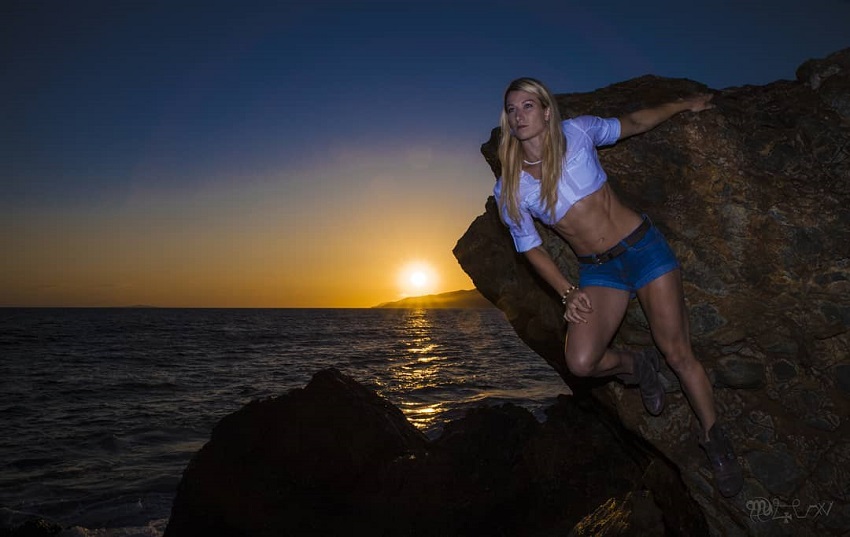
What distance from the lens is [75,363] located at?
3156 centimetres

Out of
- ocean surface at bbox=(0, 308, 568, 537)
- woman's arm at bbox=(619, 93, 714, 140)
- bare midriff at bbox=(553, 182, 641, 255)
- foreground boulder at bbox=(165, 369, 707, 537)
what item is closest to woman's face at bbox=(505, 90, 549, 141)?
bare midriff at bbox=(553, 182, 641, 255)

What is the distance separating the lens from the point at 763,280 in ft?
14.2

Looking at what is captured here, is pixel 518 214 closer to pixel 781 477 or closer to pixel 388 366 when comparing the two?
pixel 781 477

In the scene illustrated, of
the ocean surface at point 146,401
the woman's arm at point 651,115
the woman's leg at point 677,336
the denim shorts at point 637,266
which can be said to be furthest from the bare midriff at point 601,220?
the ocean surface at point 146,401

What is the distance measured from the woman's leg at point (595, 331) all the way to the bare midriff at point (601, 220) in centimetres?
36

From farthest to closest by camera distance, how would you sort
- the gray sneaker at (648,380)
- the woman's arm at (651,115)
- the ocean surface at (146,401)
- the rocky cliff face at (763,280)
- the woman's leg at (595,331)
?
the ocean surface at (146,401)
the gray sneaker at (648,380)
the woman's arm at (651,115)
the rocky cliff face at (763,280)
the woman's leg at (595,331)

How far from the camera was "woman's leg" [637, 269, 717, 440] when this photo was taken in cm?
388

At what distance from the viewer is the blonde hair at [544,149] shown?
376 cm

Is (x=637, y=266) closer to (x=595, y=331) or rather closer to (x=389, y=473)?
(x=595, y=331)

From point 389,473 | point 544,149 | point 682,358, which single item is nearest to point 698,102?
point 544,149

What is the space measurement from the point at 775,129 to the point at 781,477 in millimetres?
2909

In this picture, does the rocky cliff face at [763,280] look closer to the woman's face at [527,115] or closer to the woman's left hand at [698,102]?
the woman's left hand at [698,102]

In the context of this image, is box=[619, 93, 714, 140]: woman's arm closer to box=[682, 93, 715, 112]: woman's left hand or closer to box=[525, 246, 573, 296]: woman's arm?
box=[682, 93, 715, 112]: woman's left hand

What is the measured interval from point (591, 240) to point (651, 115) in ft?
4.09
